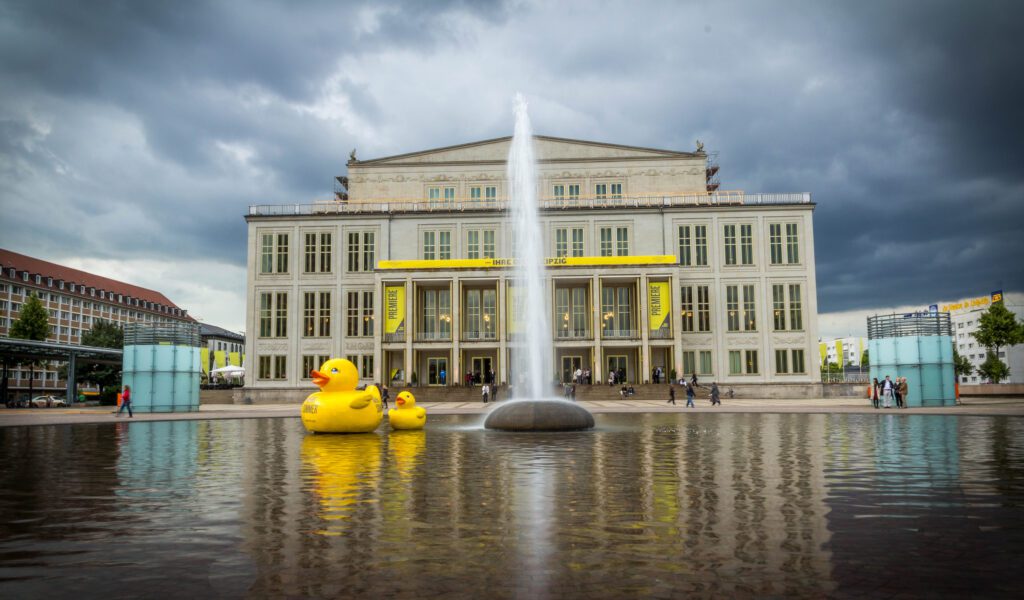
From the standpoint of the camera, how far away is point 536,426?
65.9ft

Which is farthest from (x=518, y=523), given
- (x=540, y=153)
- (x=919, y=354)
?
(x=540, y=153)

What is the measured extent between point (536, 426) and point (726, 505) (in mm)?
11815

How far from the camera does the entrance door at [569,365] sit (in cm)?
6012

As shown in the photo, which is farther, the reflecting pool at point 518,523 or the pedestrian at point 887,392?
the pedestrian at point 887,392

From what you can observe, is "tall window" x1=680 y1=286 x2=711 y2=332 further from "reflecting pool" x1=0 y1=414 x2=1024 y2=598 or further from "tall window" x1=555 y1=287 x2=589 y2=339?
"reflecting pool" x1=0 y1=414 x2=1024 y2=598

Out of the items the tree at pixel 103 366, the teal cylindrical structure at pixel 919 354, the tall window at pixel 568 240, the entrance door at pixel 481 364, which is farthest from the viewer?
the tree at pixel 103 366

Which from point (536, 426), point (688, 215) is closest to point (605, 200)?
point (688, 215)

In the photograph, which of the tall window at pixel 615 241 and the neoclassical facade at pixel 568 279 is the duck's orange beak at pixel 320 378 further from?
the tall window at pixel 615 241

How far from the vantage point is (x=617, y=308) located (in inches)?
2367

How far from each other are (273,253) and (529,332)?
126 feet

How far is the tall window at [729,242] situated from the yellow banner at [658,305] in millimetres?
7245

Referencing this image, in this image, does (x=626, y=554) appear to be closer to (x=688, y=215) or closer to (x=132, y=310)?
(x=688, y=215)

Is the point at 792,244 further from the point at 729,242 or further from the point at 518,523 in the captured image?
the point at 518,523

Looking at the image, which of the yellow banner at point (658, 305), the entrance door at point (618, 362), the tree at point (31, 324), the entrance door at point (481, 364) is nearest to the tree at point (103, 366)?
the tree at point (31, 324)
